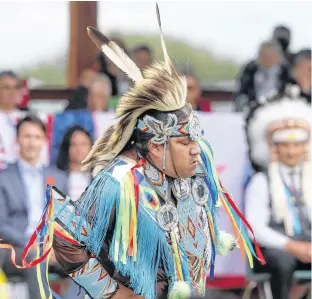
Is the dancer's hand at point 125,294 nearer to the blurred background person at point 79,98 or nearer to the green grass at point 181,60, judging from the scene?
the blurred background person at point 79,98

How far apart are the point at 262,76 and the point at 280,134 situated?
3.34ft

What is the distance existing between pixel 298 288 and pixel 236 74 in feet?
6.28

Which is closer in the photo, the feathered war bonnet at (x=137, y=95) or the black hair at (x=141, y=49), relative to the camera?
the feathered war bonnet at (x=137, y=95)

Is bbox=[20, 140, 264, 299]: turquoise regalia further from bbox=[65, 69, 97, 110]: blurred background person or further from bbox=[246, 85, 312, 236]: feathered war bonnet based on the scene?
bbox=[65, 69, 97, 110]: blurred background person

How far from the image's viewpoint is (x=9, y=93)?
748 cm

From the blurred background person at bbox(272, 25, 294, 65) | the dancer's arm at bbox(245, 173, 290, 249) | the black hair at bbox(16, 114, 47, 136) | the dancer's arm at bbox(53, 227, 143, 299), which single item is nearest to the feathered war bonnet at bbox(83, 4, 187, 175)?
the dancer's arm at bbox(53, 227, 143, 299)

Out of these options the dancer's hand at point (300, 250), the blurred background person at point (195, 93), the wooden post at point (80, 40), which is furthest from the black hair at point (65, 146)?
the dancer's hand at point (300, 250)

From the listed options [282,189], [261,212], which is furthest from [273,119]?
[261,212]

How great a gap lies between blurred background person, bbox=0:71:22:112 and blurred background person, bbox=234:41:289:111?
1.58 metres

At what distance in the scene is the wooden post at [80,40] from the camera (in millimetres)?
8047

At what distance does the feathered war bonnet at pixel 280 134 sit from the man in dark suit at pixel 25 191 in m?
1.33

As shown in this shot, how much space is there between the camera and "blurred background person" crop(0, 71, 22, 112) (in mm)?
7473

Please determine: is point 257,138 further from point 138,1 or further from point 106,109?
point 138,1

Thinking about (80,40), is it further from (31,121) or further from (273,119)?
(273,119)
